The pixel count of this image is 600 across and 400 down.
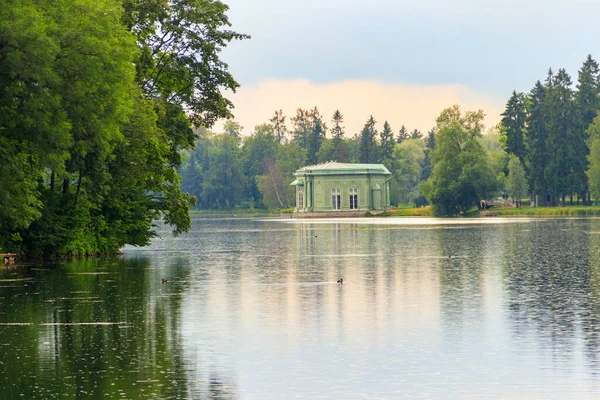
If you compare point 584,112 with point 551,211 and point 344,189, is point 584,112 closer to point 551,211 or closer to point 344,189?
point 551,211

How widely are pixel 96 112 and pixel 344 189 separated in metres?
128

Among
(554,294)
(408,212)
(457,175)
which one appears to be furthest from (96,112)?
(408,212)

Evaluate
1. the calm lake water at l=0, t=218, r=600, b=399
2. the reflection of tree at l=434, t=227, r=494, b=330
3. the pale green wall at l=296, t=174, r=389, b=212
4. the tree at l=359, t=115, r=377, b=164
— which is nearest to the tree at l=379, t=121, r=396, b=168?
the tree at l=359, t=115, r=377, b=164

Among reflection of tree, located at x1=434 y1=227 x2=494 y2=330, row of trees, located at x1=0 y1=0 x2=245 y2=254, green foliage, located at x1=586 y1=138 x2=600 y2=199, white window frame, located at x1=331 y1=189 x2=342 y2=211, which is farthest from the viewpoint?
white window frame, located at x1=331 y1=189 x2=342 y2=211

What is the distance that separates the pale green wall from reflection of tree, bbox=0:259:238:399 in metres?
129

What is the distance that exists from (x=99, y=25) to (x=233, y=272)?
447 inches

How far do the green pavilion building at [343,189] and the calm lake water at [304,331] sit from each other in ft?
394

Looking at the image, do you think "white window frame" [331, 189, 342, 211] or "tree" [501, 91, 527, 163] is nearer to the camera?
"tree" [501, 91, 527, 163]

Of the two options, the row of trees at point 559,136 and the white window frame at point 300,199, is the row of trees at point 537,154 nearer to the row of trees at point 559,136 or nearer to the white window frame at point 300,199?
the row of trees at point 559,136

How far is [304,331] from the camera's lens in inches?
923

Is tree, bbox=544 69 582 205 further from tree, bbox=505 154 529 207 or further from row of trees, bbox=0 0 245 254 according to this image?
row of trees, bbox=0 0 245 254

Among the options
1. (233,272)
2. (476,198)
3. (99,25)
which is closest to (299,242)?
(233,272)

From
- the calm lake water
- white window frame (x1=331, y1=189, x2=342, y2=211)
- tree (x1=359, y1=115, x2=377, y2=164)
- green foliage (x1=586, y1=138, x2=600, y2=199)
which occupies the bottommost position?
the calm lake water

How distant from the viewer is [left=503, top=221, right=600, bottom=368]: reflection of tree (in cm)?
2216
